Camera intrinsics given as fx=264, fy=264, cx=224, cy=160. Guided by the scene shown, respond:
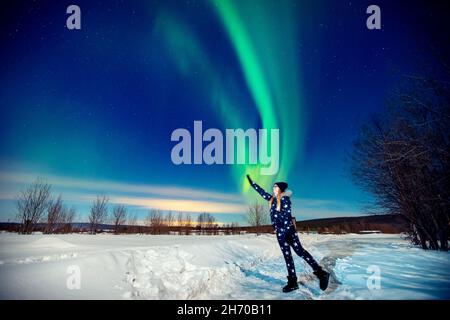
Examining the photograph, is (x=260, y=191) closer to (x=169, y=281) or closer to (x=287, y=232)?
(x=287, y=232)

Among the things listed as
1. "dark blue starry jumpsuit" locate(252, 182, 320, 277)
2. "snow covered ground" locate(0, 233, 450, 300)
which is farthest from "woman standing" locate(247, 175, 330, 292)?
"snow covered ground" locate(0, 233, 450, 300)

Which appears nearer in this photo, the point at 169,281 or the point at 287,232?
the point at 287,232

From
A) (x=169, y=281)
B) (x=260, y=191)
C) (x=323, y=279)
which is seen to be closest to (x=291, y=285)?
(x=323, y=279)

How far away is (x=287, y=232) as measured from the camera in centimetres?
509

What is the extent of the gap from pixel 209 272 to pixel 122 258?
6.97 feet

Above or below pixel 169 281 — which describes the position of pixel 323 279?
above

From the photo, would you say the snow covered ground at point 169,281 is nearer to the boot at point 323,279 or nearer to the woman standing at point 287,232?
the boot at point 323,279

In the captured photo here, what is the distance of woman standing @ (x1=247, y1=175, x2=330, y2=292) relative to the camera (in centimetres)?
502

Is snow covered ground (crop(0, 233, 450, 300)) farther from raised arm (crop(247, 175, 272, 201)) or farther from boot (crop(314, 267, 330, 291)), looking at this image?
raised arm (crop(247, 175, 272, 201))

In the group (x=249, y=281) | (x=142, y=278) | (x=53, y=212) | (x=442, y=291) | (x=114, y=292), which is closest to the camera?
(x=114, y=292)
